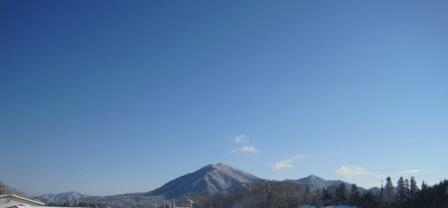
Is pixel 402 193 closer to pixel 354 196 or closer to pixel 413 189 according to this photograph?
pixel 413 189

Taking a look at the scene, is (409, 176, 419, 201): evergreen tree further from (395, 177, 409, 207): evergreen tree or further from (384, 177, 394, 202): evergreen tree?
(384, 177, 394, 202): evergreen tree

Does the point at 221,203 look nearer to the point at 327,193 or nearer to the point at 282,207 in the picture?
the point at 282,207

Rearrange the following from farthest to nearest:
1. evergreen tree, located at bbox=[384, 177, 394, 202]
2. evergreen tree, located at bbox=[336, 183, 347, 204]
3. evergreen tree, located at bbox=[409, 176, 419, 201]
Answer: evergreen tree, located at bbox=[336, 183, 347, 204] → evergreen tree, located at bbox=[384, 177, 394, 202] → evergreen tree, located at bbox=[409, 176, 419, 201]

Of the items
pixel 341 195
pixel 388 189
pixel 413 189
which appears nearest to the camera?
pixel 413 189

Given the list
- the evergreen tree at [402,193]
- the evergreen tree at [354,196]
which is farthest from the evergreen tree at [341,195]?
the evergreen tree at [402,193]

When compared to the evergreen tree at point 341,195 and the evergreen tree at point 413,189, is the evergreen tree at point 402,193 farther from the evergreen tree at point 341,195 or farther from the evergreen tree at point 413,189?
the evergreen tree at point 341,195

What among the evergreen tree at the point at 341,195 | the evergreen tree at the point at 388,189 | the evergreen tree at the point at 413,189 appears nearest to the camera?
the evergreen tree at the point at 413,189

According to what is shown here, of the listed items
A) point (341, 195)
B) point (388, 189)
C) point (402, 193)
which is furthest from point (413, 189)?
point (341, 195)

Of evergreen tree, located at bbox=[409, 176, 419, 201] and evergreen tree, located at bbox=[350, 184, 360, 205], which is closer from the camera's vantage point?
evergreen tree, located at bbox=[409, 176, 419, 201]

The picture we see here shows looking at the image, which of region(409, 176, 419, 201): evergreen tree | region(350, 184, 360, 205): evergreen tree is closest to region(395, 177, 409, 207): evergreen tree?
region(409, 176, 419, 201): evergreen tree

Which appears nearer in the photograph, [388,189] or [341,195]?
[388,189]

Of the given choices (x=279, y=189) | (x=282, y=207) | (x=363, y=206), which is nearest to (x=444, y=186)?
(x=363, y=206)

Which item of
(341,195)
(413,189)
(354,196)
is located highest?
(413,189)

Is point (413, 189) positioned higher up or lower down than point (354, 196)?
higher up
